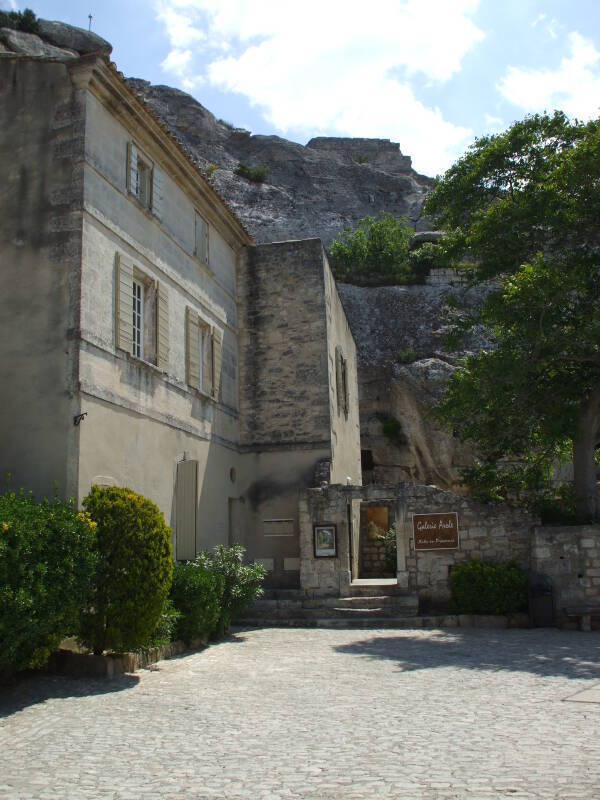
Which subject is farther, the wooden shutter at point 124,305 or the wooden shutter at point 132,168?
the wooden shutter at point 132,168

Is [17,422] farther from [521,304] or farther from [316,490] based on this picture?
[521,304]

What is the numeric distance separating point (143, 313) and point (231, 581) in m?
4.80

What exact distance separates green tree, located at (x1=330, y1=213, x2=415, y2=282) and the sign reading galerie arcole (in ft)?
70.2

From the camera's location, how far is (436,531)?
14.4 m

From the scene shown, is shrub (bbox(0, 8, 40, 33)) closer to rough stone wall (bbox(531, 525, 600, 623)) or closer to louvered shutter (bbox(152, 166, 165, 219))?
louvered shutter (bbox(152, 166, 165, 219))

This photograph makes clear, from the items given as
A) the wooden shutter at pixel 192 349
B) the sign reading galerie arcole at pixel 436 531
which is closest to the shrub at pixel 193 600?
the wooden shutter at pixel 192 349

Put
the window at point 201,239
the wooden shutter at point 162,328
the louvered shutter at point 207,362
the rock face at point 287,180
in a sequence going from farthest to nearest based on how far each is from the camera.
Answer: the rock face at point 287,180 → the window at point 201,239 → the louvered shutter at point 207,362 → the wooden shutter at point 162,328

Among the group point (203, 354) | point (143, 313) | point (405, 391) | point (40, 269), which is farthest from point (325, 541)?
point (405, 391)

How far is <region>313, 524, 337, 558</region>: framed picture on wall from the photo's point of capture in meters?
15.0

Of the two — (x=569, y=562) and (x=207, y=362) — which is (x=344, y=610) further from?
(x=207, y=362)

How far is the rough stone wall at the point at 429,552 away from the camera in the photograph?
1417 centimetres

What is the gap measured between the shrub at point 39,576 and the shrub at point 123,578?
0.49 metres

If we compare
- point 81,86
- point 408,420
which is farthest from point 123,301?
point 408,420

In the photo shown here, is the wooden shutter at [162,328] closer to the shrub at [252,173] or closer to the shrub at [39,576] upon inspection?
the shrub at [39,576]
